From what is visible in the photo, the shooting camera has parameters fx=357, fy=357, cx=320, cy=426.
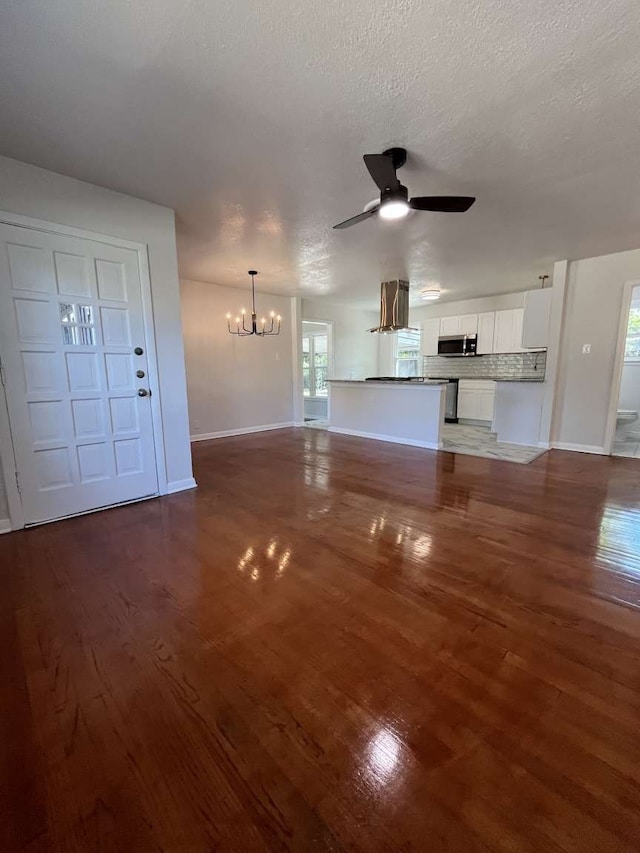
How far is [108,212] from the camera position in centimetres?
273

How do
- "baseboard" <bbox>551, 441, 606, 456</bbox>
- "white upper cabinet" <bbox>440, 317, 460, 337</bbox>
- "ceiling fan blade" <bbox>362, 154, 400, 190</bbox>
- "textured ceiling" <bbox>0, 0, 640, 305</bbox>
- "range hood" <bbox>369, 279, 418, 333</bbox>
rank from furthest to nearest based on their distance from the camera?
"white upper cabinet" <bbox>440, 317, 460, 337</bbox> → "range hood" <bbox>369, 279, 418, 333</bbox> → "baseboard" <bbox>551, 441, 606, 456</bbox> → "ceiling fan blade" <bbox>362, 154, 400, 190</bbox> → "textured ceiling" <bbox>0, 0, 640, 305</bbox>

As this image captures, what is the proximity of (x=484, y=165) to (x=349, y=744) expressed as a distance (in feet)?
10.3

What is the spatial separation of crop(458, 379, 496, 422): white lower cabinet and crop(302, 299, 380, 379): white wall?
230 centimetres

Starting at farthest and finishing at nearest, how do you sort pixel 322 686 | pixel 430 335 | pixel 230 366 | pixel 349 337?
1. pixel 349 337
2. pixel 430 335
3. pixel 230 366
4. pixel 322 686

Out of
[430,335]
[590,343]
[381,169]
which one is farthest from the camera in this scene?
[430,335]

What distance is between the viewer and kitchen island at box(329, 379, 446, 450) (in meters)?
4.95

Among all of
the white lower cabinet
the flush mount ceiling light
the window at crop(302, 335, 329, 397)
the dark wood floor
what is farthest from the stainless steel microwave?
the dark wood floor

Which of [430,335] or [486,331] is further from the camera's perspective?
[430,335]

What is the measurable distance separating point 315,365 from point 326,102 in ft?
21.4

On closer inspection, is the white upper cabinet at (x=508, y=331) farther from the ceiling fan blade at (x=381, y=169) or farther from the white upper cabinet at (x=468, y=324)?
the ceiling fan blade at (x=381, y=169)

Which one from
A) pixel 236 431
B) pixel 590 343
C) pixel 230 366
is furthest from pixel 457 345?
pixel 236 431

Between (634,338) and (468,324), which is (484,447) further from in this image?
(634,338)

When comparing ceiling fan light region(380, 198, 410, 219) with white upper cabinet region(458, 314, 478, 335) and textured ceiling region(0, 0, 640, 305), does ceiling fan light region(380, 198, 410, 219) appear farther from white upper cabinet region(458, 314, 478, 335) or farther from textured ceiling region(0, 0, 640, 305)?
white upper cabinet region(458, 314, 478, 335)

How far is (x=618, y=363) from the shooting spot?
4324 millimetres
